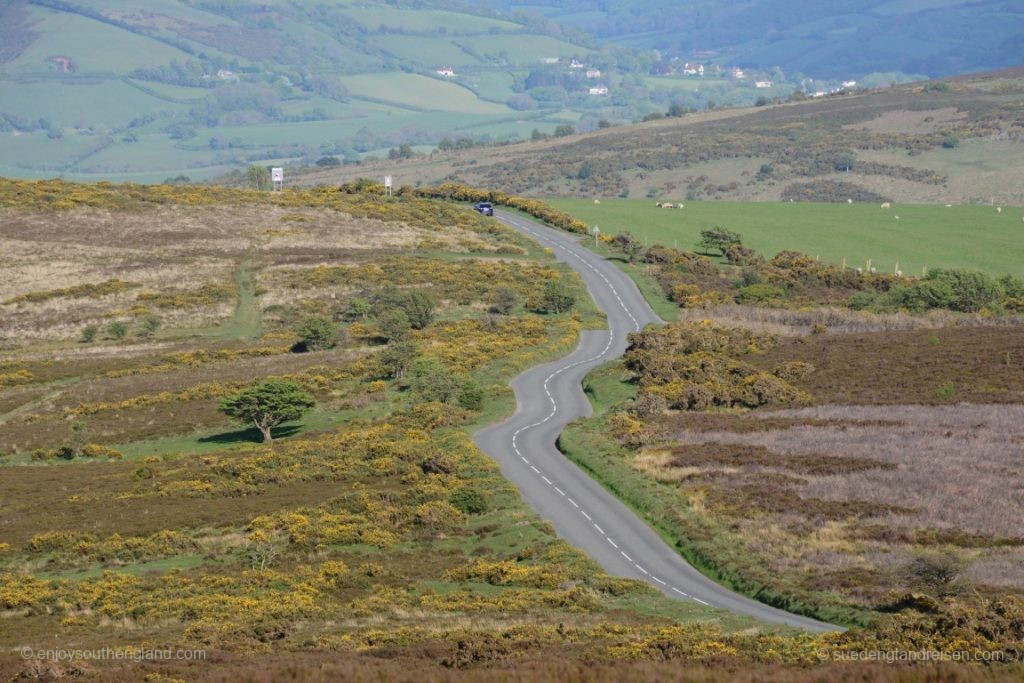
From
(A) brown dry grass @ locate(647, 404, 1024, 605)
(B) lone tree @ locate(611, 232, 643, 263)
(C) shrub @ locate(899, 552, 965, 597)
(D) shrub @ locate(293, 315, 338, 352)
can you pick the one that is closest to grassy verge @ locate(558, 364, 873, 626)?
(A) brown dry grass @ locate(647, 404, 1024, 605)

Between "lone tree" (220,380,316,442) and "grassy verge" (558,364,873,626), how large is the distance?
13650 mm

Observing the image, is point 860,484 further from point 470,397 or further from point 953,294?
point 953,294

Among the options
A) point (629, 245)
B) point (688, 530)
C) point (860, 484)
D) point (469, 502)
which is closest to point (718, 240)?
point (629, 245)

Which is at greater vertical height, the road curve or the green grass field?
the green grass field

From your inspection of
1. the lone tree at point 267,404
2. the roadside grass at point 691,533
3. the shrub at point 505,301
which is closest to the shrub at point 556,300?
the shrub at point 505,301

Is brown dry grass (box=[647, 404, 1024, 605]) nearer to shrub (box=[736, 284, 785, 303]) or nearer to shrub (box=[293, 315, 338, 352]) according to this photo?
shrub (box=[293, 315, 338, 352])

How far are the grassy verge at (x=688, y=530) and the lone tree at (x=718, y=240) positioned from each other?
199 ft

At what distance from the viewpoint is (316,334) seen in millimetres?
83438

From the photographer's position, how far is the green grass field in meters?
113

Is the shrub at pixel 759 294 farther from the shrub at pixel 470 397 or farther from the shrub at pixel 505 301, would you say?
the shrub at pixel 470 397

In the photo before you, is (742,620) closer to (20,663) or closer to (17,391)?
(20,663)

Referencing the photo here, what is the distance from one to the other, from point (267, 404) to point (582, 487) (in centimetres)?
1941

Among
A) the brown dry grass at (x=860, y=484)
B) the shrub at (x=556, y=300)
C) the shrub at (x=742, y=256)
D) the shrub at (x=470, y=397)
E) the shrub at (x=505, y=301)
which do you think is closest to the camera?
the brown dry grass at (x=860, y=484)

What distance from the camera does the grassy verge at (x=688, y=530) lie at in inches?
1282
